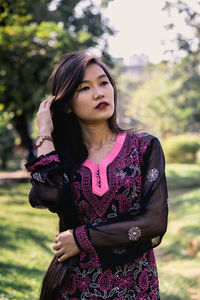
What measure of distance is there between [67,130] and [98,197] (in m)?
0.51

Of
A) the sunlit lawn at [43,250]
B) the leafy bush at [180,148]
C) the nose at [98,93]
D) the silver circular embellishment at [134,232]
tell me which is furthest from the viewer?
the leafy bush at [180,148]

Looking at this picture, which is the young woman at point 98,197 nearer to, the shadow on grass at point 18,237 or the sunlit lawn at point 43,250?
the sunlit lawn at point 43,250

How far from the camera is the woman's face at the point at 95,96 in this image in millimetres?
2027

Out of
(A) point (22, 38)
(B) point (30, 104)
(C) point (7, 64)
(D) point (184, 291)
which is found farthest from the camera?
(B) point (30, 104)

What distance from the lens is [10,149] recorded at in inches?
971

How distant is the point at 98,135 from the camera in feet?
7.11

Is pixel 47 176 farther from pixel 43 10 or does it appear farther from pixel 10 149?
pixel 10 149

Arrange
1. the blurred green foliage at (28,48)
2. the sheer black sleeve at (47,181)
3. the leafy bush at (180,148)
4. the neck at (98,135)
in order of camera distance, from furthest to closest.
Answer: the leafy bush at (180,148)
the blurred green foliage at (28,48)
the neck at (98,135)
the sheer black sleeve at (47,181)

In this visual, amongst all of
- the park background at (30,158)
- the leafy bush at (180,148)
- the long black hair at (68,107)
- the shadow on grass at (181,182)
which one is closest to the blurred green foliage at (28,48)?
the park background at (30,158)

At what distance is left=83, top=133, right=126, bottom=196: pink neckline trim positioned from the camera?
1933mm

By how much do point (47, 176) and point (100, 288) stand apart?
58 centimetres

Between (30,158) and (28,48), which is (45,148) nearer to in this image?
(30,158)

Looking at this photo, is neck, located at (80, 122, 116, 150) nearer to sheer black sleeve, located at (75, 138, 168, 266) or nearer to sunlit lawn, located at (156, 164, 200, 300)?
sheer black sleeve, located at (75, 138, 168, 266)

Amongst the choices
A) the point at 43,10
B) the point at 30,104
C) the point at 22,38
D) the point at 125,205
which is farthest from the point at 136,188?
the point at 43,10
